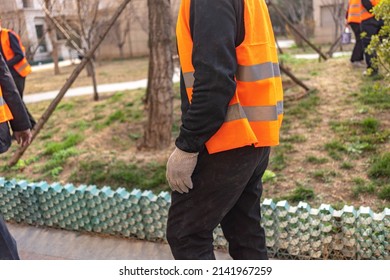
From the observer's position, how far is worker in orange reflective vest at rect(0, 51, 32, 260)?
259 centimetres

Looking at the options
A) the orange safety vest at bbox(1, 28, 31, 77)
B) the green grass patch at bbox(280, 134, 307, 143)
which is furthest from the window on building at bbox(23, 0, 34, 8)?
the green grass patch at bbox(280, 134, 307, 143)

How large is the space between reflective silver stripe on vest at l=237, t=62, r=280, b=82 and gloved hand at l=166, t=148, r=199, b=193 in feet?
1.32

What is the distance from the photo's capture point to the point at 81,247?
3502 mm

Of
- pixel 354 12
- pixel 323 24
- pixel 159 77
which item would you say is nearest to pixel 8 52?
pixel 159 77

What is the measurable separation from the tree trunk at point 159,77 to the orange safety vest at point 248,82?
3.18 m

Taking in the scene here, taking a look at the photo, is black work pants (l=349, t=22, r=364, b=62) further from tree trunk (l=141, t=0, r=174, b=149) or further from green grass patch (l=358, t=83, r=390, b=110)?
tree trunk (l=141, t=0, r=174, b=149)

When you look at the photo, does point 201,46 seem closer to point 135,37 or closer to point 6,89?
point 6,89

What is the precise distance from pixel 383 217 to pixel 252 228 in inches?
38.8

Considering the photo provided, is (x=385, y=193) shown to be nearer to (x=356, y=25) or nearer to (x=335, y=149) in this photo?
(x=335, y=149)

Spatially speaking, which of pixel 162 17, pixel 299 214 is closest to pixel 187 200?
pixel 299 214

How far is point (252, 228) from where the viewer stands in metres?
Answer: 2.33

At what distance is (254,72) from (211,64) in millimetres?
253

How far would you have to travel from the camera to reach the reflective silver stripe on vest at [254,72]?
1901 mm

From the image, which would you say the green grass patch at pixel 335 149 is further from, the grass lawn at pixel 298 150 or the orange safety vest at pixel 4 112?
the orange safety vest at pixel 4 112
